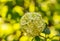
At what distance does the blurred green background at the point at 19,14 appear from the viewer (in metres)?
1.47

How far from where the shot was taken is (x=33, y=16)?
Result: 44.8 inches

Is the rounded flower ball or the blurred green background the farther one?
the blurred green background

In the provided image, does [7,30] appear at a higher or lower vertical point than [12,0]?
lower

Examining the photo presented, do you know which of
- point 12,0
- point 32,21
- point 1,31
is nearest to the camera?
point 32,21

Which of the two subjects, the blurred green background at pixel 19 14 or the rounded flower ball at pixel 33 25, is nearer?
the rounded flower ball at pixel 33 25

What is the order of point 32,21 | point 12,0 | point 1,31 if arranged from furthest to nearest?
point 12,0 < point 1,31 < point 32,21

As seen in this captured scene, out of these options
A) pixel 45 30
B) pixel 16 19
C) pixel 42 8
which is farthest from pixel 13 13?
pixel 45 30

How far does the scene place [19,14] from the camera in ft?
4.98

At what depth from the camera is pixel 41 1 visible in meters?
1.66

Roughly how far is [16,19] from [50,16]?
0.75 feet

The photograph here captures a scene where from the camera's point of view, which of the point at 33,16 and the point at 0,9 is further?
the point at 0,9

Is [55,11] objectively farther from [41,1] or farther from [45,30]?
[45,30]

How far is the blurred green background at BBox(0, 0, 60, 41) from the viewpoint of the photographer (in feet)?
4.81

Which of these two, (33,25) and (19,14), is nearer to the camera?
(33,25)
